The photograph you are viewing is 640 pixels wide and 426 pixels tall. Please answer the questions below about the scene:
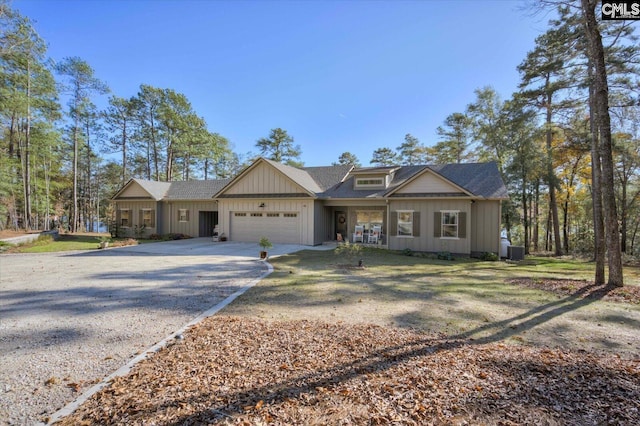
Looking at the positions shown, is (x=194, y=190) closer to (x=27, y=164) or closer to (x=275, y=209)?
(x=275, y=209)

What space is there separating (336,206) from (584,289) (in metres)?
12.1

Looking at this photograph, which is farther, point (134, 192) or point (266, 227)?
point (134, 192)

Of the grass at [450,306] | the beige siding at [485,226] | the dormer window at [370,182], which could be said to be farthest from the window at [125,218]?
the beige siding at [485,226]

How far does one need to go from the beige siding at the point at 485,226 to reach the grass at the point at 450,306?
4027mm

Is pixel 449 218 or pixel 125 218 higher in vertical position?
pixel 449 218

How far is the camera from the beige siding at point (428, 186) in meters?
13.9

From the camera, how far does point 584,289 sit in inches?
286

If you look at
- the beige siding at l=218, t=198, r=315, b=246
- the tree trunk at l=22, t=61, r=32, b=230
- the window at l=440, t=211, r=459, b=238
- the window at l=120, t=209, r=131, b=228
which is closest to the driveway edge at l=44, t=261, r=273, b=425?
the beige siding at l=218, t=198, r=315, b=246

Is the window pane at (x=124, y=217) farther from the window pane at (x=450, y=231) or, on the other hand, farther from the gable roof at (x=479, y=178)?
the window pane at (x=450, y=231)

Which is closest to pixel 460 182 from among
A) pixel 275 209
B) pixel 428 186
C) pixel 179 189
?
pixel 428 186

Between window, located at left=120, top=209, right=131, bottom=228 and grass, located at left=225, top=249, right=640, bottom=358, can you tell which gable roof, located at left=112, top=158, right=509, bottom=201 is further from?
grass, located at left=225, top=249, right=640, bottom=358

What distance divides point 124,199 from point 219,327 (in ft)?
70.3

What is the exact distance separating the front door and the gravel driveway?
7.99 meters

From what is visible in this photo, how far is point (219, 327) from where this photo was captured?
4.43 meters
